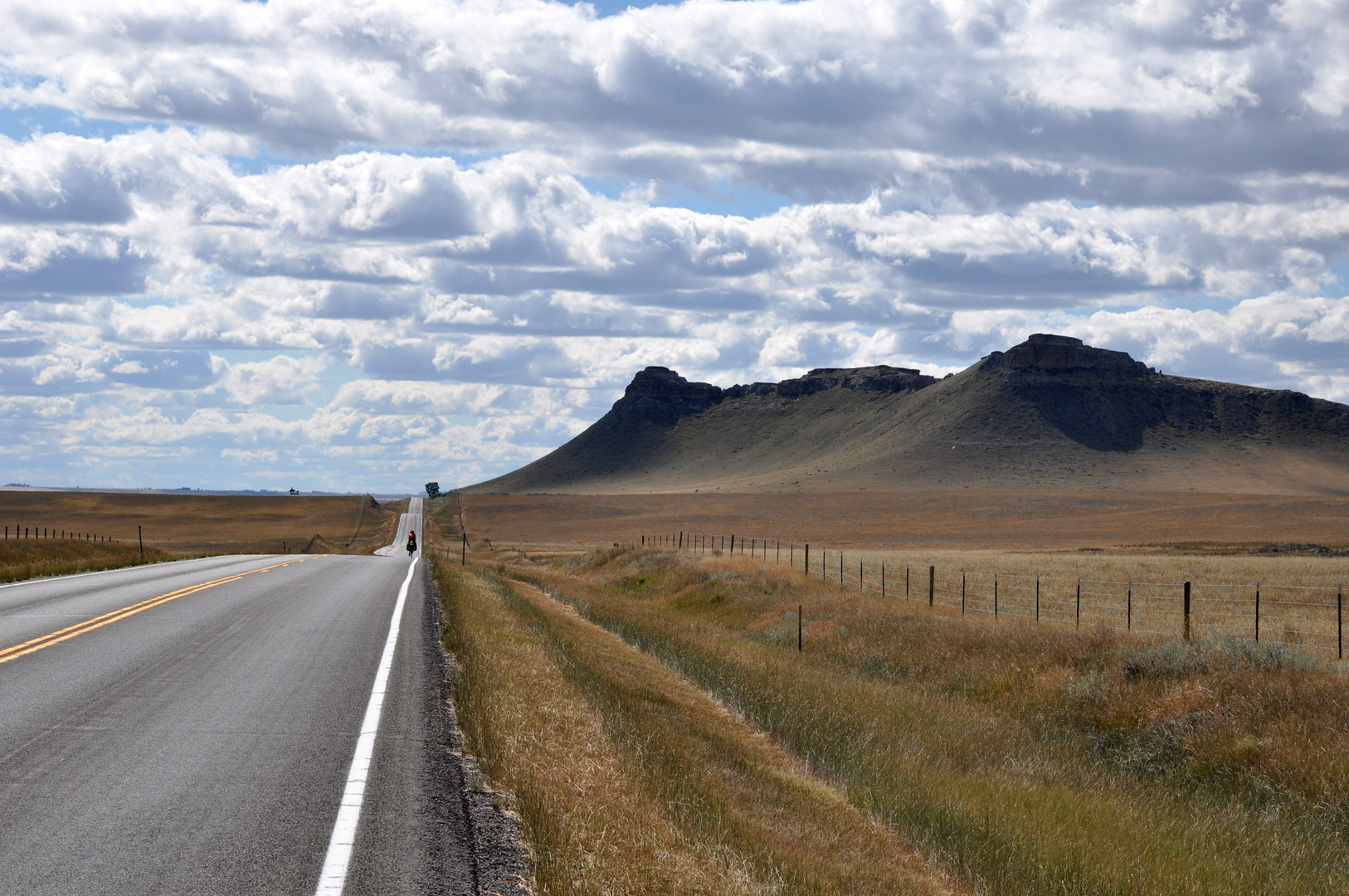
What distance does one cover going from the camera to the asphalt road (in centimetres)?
607

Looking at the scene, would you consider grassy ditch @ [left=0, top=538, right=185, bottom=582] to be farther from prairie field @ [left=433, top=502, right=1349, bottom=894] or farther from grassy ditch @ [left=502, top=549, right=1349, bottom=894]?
grassy ditch @ [left=502, top=549, right=1349, bottom=894]

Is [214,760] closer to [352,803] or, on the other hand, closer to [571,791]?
[352,803]

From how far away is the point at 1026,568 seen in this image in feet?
143

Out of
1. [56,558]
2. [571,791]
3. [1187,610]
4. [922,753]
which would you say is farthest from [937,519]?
[571,791]

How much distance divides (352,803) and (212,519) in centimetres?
12670

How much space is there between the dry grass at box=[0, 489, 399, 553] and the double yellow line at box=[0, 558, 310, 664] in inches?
2184

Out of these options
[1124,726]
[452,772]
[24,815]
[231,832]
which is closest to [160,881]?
[231,832]

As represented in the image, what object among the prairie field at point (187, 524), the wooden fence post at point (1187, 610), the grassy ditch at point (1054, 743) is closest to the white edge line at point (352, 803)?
the grassy ditch at point (1054, 743)

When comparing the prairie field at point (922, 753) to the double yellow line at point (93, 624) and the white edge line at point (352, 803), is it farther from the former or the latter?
the double yellow line at point (93, 624)

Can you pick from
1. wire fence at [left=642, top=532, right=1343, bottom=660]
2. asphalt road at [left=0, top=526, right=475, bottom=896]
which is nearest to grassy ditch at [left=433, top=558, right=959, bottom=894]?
asphalt road at [left=0, top=526, right=475, bottom=896]

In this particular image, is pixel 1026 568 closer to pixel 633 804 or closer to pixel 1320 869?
pixel 1320 869

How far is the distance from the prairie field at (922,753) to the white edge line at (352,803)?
0.87 meters

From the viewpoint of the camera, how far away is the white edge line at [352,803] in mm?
5926

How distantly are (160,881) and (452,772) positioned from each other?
2.65 metres
